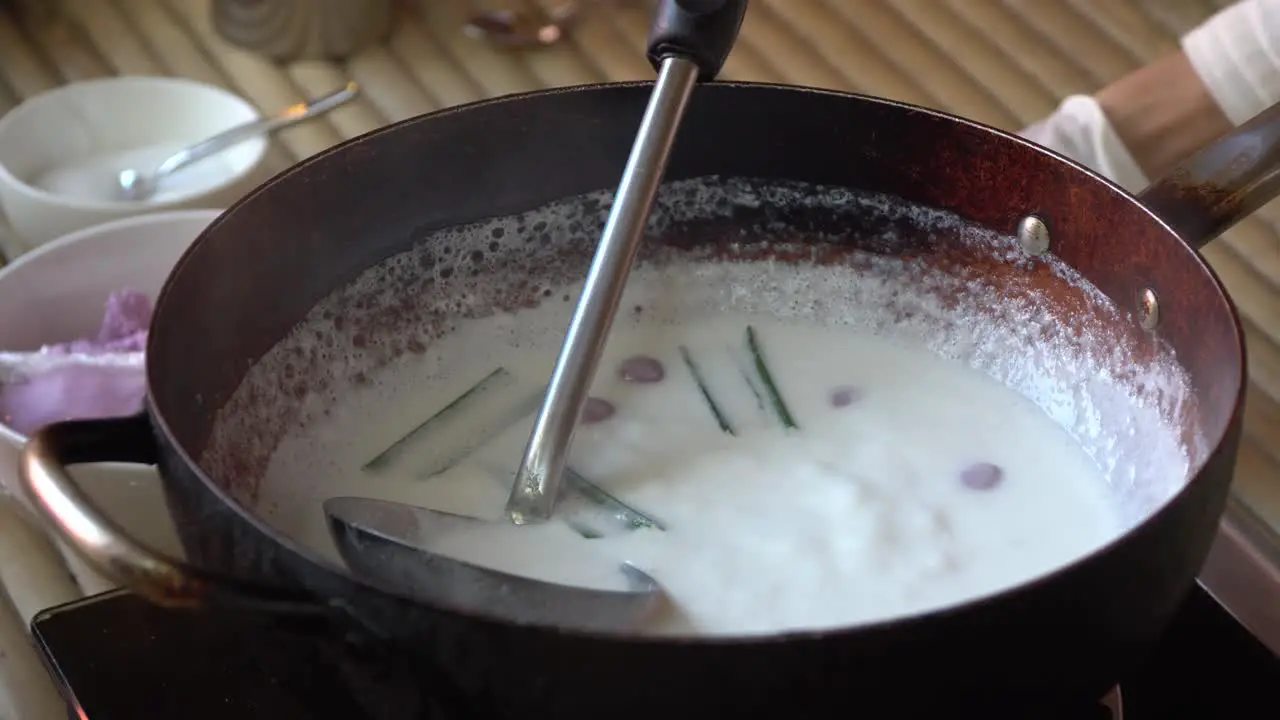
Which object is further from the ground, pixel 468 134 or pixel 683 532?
pixel 468 134

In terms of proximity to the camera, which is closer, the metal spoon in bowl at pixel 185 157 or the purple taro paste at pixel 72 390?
the purple taro paste at pixel 72 390

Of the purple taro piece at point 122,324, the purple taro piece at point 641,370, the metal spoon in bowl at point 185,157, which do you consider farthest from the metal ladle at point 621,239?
the metal spoon in bowl at point 185,157

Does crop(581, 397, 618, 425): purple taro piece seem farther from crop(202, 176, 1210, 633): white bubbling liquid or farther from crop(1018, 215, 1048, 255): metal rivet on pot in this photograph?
crop(1018, 215, 1048, 255): metal rivet on pot

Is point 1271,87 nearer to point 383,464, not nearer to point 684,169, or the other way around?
point 684,169

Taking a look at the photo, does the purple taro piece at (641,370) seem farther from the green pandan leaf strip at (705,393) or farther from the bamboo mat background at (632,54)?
the bamboo mat background at (632,54)

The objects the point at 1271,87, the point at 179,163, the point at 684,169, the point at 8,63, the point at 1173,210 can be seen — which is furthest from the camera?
the point at 8,63

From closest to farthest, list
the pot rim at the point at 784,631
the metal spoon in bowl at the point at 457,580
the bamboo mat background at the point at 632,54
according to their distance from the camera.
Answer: the pot rim at the point at 784,631 < the metal spoon in bowl at the point at 457,580 < the bamboo mat background at the point at 632,54

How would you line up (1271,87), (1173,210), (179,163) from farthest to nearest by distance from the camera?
(179,163) < (1271,87) < (1173,210)

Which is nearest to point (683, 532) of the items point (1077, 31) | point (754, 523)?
point (754, 523)
